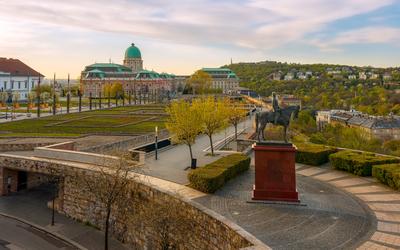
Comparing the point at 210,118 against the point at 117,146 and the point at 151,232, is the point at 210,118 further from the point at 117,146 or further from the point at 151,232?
the point at 151,232

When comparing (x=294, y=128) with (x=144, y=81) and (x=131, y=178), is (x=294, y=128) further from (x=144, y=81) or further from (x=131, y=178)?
(x=144, y=81)

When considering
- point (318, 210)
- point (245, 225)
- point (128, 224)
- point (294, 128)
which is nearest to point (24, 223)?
point (128, 224)

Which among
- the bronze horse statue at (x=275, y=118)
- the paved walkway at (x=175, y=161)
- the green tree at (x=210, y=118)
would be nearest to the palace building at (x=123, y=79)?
the paved walkway at (x=175, y=161)

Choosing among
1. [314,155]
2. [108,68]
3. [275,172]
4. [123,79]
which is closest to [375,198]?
[275,172]

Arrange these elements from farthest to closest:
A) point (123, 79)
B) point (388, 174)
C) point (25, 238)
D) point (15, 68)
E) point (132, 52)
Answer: point (132, 52) < point (123, 79) < point (15, 68) < point (25, 238) < point (388, 174)

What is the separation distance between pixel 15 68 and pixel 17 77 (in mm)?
4621

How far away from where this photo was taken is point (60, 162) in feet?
75.6

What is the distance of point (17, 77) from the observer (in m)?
110

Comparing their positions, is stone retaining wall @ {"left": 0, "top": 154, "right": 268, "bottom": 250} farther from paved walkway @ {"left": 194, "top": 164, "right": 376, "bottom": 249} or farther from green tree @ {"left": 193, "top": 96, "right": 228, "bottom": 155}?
green tree @ {"left": 193, "top": 96, "right": 228, "bottom": 155}

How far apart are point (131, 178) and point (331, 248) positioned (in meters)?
9.86

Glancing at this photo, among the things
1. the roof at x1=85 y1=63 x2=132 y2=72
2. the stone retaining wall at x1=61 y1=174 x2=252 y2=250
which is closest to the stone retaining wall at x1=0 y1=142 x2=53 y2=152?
the stone retaining wall at x1=61 y1=174 x2=252 y2=250

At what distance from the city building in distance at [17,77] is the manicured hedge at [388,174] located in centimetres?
10120

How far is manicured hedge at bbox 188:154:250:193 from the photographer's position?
17.3 meters

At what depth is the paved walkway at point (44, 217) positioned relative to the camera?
19594 mm
